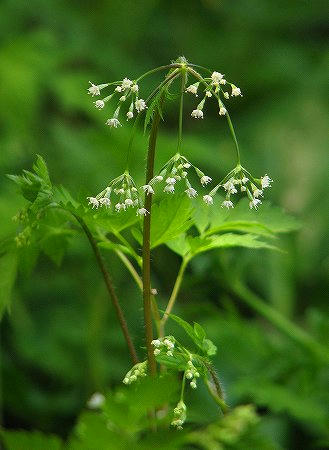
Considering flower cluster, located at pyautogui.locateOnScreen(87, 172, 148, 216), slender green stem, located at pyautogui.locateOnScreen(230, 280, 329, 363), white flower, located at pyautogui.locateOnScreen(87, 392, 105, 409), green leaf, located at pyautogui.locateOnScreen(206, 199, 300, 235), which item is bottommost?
slender green stem, located at pyautogui.locateOnScreen(230, 280, 329, 363)

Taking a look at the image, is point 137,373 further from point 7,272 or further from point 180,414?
point 7,272

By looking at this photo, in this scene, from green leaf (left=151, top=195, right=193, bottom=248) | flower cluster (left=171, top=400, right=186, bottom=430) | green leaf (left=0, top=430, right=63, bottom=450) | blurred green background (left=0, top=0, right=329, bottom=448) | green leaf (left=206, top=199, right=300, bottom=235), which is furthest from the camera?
blurred green background (left=0, top=0, right=329, bottom=448)

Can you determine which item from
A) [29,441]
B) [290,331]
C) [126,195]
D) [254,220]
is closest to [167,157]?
[290,331]

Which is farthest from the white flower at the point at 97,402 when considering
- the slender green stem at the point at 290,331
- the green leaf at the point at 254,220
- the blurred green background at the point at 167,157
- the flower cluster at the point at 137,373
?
the slender green stem at the point at 290,331

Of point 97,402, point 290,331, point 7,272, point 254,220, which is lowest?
point 290,331

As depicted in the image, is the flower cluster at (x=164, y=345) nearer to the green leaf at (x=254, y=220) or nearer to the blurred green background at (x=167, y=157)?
the green leaf at (x=254, y=220)

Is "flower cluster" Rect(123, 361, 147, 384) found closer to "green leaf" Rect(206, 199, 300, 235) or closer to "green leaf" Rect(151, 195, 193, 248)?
"green leaf" Rect(151, 195, 193, 248)

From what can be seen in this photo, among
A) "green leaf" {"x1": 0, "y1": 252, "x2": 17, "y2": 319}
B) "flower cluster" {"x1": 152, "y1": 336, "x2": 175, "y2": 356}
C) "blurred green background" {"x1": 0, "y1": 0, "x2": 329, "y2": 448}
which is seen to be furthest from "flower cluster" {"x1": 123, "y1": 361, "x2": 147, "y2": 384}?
"blurred green background" {"x1": 0, "y1": 0, "x2": 329, "y2": 448}
